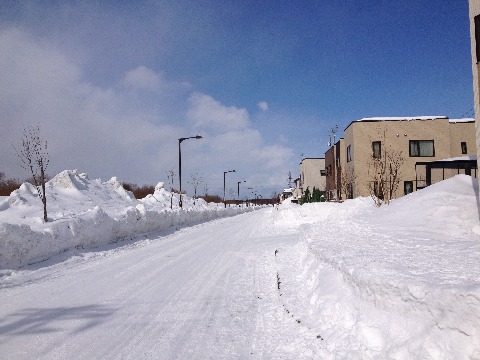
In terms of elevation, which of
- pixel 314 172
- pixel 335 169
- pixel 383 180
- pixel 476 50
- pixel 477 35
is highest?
pixel 314 172

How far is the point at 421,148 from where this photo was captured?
3334 centimetres

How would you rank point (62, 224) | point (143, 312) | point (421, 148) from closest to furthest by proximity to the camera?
point (143, 312), point (62, 224), point (421, 148)

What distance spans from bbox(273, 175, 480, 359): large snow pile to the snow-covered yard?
0.02 m

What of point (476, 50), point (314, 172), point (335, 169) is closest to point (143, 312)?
point (476, 50)

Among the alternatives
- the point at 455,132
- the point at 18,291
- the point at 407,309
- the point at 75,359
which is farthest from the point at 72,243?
the point at 455,132

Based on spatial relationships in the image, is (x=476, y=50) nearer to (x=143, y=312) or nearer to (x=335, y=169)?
(x=143, y=312)

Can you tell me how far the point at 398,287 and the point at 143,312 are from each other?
3.69 metres

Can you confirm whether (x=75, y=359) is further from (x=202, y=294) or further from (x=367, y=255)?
(x=367, y=255)

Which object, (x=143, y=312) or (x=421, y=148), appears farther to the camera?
(x=421, y=148)

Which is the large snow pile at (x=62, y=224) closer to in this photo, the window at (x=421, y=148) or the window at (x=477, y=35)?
the window at (x=477, y=35)

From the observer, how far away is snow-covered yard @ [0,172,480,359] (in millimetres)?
3670

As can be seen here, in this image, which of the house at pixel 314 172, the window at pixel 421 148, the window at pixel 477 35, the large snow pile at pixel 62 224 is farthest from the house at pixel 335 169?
the window at pixel 477 35

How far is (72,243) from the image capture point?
11.6 metres

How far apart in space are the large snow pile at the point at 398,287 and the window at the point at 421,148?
26.3 metres
